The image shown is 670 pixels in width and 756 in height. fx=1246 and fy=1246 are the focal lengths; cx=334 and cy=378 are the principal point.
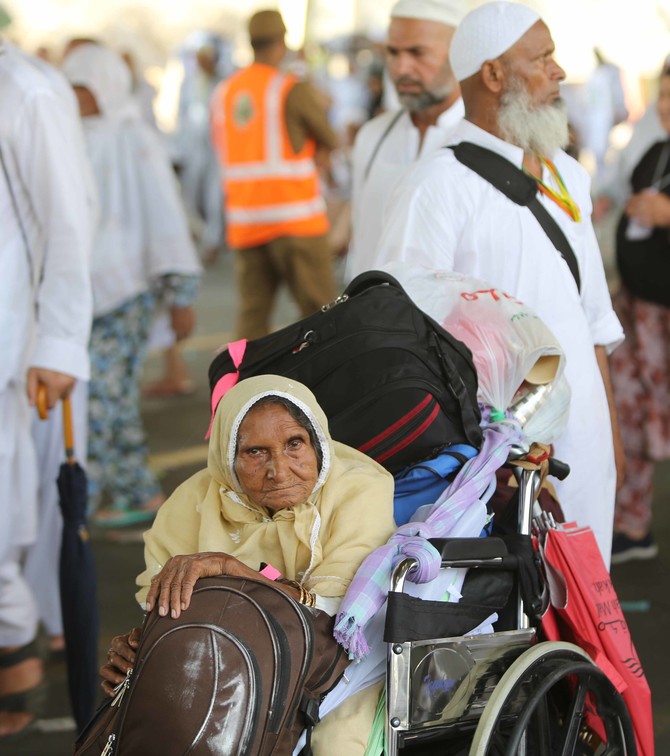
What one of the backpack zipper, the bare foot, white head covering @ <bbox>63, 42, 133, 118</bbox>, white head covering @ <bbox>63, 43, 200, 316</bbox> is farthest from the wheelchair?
white head covering @ <bbox>63, 42, 133, 118</bbox>

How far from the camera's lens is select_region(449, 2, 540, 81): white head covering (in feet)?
11.0

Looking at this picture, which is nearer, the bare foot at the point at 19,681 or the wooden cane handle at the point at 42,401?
the wooden cane handle at the point at 42,401

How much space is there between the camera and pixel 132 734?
2068 mm

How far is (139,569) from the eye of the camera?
16.1 feet

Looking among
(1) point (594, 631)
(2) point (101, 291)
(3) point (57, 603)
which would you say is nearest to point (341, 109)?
(2) point (101, 291)

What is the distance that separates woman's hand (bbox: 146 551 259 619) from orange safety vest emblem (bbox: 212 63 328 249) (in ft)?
15.8

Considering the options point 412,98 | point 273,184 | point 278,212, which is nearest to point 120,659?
point 412,98

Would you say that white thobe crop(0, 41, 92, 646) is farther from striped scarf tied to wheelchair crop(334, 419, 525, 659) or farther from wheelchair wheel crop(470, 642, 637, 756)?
wheelchair wheel crop(470, 642, 637, 756)

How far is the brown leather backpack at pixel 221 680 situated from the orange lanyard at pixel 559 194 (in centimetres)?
166

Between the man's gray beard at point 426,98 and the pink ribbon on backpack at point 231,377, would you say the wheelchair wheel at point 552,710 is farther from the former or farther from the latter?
the man's gray beard at point 426,98

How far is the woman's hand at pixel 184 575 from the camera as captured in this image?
2.11 metres

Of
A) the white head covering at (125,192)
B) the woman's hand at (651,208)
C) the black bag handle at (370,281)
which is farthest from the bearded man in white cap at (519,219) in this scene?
the white head covering at (125,192)

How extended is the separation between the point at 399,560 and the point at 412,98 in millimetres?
2655

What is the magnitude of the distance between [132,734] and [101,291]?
324 cm
